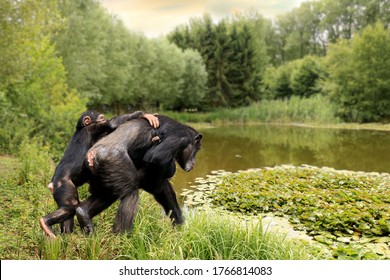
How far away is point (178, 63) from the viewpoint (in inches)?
1193

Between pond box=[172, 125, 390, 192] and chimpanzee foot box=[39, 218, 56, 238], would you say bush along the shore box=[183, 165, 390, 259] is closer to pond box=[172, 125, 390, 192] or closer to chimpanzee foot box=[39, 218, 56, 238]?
pond box=[172, 125, 390, 192]

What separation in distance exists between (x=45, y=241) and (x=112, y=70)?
19.8 m

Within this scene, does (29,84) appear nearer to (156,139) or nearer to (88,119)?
(88,119)

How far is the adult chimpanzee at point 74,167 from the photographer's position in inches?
123

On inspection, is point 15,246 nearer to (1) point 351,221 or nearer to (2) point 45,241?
(2) point 45,241

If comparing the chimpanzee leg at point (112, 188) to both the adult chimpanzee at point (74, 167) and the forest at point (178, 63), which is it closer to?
the adult chimpanzee at point (74, 167)

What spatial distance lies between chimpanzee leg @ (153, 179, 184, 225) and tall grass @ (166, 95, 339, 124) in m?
22.7

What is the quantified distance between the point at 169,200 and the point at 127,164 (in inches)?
32.2

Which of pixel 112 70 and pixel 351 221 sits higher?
pixel 112 70

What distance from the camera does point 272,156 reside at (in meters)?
13.0

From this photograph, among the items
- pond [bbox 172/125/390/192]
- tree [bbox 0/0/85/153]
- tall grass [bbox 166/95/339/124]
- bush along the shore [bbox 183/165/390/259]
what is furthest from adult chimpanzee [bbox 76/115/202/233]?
tall grass [bbox 166/95/339/124]

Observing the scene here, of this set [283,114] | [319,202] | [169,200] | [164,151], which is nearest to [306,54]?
[283,114]
